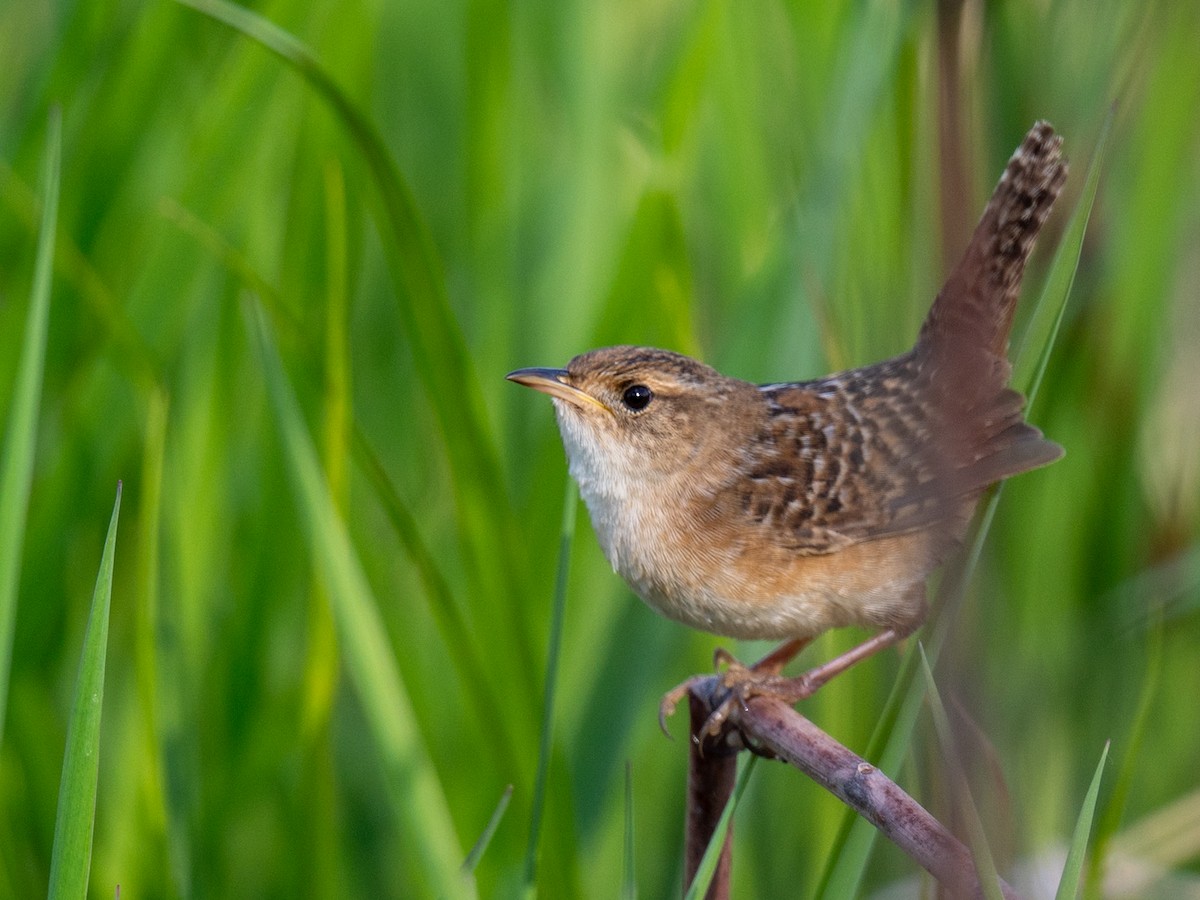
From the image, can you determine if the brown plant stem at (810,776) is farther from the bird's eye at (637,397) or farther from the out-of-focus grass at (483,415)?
the bird's eye at (637,397)

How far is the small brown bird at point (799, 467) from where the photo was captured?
231 centimetres

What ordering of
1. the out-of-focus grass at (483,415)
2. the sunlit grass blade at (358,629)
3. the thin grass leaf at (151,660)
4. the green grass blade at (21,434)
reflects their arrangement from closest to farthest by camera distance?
the green grass blade at (21,434) → the sunlit grass blade at (358,629) → the thin grass leaf at (151,660) → the out-of-focus grass at (483,415)

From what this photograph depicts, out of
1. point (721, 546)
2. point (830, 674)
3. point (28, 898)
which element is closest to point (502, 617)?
point (721, 546)

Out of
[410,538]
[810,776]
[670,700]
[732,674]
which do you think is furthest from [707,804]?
[410,538]

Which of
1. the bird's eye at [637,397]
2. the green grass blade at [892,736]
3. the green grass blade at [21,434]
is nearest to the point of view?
the green grass blade at [892,736]

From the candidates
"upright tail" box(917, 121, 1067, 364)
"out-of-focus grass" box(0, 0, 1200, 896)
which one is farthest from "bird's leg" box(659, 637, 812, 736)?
"upright tail" box(917, 121, 1067, 364)

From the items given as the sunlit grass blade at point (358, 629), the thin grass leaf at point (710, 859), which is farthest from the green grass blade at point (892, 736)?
the sunlit grass blade at point (358, 629)

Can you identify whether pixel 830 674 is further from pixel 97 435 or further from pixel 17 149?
pixel 17 149

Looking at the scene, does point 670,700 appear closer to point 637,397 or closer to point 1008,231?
point 637,397

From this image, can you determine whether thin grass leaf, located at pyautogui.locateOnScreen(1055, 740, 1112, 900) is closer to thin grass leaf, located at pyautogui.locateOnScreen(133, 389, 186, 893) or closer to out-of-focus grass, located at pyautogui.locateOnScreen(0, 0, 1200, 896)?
out-of-focus grass, located at pyautogui.locateOnScreen(0, 0, 1200, 896)

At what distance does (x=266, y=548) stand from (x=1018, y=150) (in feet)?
5.38

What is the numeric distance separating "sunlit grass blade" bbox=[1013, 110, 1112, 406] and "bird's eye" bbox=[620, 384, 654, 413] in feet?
3.89

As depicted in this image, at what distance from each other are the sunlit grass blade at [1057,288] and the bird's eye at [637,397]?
1.19 metres

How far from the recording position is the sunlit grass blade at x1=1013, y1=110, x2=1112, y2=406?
5.04 feet
